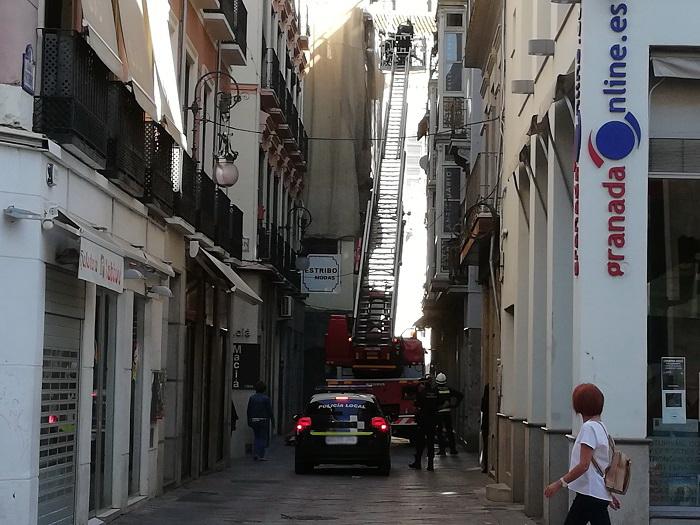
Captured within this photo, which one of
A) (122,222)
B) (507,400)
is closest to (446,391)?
(507,400)

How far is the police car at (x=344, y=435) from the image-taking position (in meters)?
25.7

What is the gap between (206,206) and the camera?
23.8 m

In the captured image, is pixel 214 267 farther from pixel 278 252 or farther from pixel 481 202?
pixel 278 252

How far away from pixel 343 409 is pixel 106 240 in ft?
37.8

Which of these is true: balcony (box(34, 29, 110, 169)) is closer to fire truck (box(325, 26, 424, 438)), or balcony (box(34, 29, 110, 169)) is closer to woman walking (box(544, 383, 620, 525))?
woman walking (box(544, 383, 620, 525))

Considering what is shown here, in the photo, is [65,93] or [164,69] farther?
[164,69]

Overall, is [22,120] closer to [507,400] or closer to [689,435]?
[689,435]

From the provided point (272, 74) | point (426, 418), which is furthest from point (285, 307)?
point (426, 418)

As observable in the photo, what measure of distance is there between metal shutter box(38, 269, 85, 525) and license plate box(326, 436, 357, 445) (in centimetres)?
1138

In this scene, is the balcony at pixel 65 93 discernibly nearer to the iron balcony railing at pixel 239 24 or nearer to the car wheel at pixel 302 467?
the iron balcony railing at pixel 239 24

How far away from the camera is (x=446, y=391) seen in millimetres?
31062

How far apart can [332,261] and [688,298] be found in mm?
27577

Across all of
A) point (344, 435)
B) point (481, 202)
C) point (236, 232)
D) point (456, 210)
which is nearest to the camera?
point (344, 435)

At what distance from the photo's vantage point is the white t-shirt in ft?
32.0
